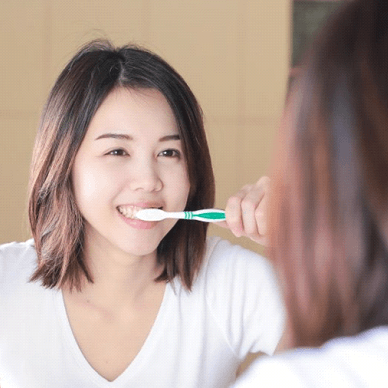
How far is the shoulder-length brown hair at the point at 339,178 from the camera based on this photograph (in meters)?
0.48

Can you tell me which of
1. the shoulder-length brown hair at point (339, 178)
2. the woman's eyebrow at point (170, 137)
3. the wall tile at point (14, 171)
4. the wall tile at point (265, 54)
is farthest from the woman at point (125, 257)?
the wall tile at point (265, 54)

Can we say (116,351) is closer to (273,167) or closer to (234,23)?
(273,167)

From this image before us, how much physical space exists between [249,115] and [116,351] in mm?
1375

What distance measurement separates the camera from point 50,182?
126 cm

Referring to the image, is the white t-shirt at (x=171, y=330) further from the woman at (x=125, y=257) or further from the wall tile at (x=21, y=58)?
the wall tile at (x=21, y=58)

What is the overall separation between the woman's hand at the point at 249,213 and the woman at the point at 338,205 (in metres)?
0.60

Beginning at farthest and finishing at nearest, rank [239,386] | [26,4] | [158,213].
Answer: [26,4] → [158,213] → [239,386]

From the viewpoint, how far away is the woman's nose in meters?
1.19

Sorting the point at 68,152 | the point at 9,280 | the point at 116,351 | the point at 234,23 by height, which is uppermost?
the point at 234,23

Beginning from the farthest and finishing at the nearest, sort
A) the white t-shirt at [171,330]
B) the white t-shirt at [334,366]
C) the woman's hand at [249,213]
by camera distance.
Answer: the white t-shirt at [171,330], the woman's hand at [249,213], the white t-shirt at [334,366]

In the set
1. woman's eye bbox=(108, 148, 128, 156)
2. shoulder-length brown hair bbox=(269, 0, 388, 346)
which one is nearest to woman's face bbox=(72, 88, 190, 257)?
woman's eye bbox=(108, 148, 128, 156)

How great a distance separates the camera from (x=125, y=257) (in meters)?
1.29

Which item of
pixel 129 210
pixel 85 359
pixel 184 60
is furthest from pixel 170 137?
pixel 184 60

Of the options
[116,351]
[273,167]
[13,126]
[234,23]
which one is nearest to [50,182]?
[116,351]
